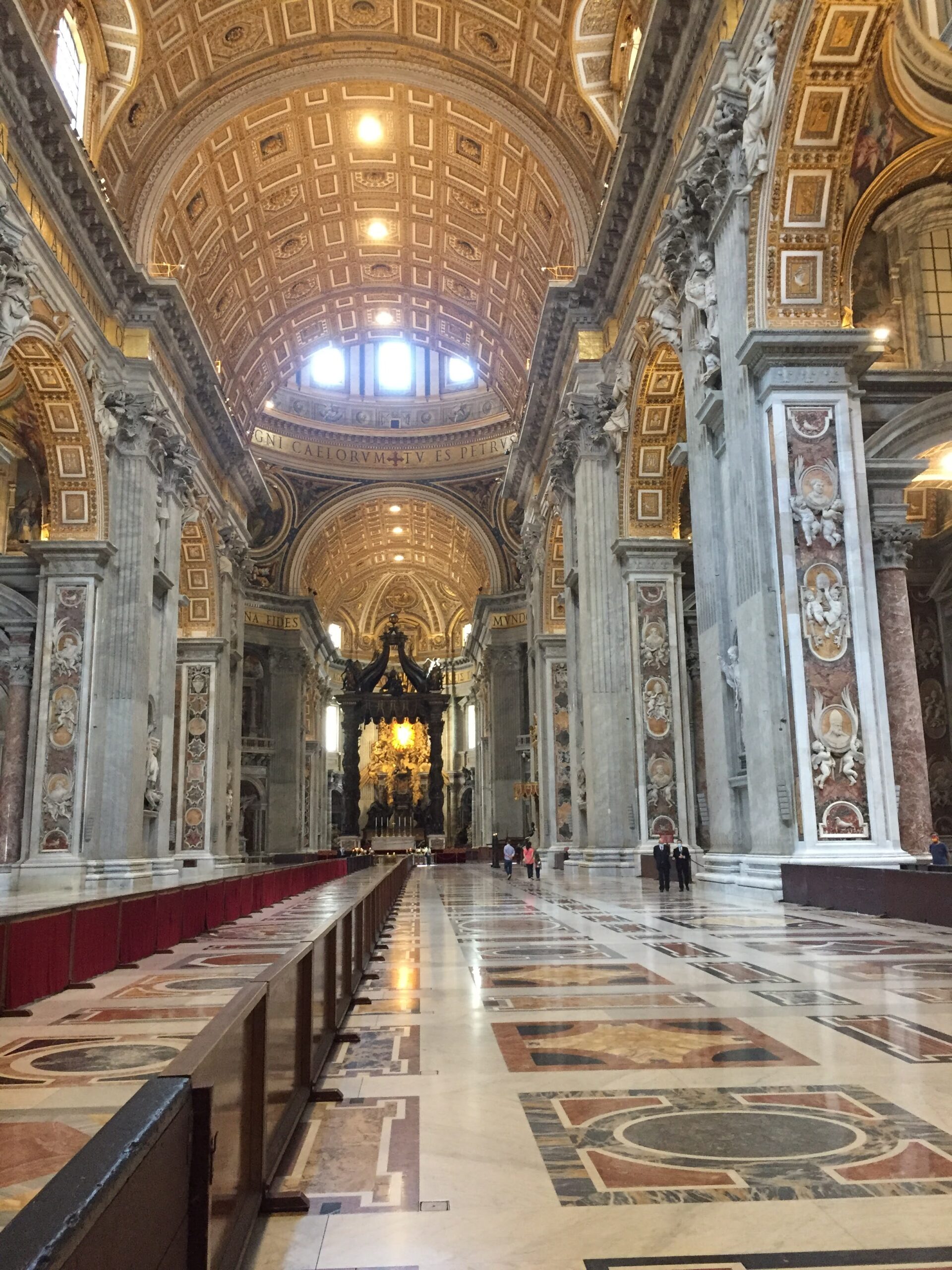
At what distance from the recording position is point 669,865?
12.9 metres

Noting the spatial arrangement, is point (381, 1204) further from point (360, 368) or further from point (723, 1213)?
point (360, 368)

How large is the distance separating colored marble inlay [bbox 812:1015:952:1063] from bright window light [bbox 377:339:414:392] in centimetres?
3933

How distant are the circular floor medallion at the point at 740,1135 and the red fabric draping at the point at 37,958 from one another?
3537 mm

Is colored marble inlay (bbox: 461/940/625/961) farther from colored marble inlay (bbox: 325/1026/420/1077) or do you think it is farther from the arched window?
the arched window

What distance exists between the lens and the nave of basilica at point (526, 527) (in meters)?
2.97

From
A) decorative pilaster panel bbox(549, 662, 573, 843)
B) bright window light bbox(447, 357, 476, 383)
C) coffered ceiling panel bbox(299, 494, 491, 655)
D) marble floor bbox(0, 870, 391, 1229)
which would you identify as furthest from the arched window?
bright window light bbox(447, 357, 476, 383)

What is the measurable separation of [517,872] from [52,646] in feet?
38.6

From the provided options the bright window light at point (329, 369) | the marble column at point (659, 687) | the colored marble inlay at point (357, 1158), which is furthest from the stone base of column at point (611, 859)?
the bright window light at point (329, 369)

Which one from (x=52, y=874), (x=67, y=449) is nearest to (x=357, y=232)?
(x=67, y=449)

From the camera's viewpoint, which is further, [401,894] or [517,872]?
[517,872]

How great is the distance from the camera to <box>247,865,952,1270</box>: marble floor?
196cm

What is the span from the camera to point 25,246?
13.4m

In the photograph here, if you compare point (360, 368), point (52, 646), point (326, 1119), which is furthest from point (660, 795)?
point (360, 368)

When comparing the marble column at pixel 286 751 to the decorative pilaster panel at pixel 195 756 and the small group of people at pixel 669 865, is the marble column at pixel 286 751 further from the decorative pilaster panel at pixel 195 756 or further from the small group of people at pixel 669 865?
the small group of people at pixel 669 865
